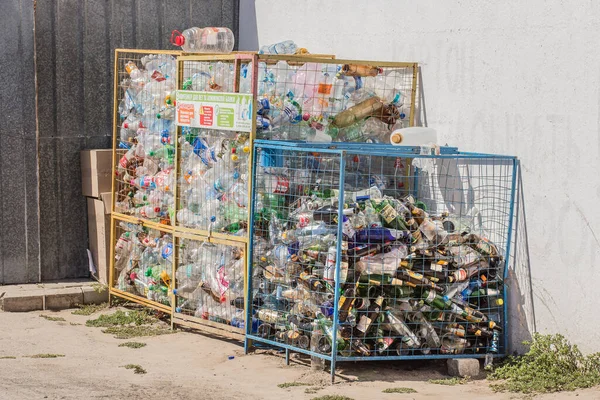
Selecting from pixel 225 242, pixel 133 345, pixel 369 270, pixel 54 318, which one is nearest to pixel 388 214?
pixel 369 270

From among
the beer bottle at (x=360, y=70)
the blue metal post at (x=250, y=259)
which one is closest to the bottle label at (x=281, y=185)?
the blue metal post at (x=250, y=259)

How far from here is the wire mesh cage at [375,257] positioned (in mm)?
6680

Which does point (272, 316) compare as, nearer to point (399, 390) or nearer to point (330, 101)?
point (399, 390)

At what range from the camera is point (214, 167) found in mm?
7785

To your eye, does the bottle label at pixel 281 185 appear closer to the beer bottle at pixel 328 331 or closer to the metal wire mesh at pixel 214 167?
the metal wire mesh at pixel 214 167

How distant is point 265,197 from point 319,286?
3.06 ft

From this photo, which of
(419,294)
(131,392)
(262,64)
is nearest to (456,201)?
(419,294)

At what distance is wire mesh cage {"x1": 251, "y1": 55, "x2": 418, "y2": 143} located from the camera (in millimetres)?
7543

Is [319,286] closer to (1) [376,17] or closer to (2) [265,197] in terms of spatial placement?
(2) [265,197]

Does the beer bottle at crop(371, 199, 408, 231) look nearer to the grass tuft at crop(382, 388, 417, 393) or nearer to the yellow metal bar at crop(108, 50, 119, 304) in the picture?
the grass tuft at crop(382, 388, 417, 393)

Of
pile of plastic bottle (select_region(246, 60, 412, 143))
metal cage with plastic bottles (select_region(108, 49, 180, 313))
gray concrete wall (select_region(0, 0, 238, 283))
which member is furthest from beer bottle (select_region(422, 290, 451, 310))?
gray concrete wall (select_region(0, 0, 238, 283))

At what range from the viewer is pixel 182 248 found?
27.0ft

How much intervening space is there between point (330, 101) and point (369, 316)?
199 cm

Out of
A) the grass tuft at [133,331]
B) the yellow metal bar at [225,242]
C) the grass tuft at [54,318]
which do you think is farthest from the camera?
the grass tuft at [54,318]
